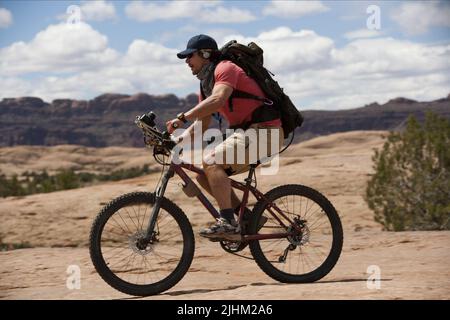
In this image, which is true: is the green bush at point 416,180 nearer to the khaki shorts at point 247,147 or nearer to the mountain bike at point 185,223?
Result: the mountain bike at point 185,223

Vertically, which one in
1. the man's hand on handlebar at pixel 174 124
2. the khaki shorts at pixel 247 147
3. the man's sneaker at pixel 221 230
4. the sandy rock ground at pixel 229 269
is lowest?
the sandy rock ground at pixel 229 269

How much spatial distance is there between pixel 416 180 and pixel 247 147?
11.8 metres

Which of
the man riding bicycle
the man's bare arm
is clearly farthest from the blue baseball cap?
the man's bare arm

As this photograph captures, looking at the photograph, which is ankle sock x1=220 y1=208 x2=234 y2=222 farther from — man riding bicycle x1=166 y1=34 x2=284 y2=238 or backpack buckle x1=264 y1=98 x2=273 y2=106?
backpack buckle x1=264 y1=98 x2=273 y2=106

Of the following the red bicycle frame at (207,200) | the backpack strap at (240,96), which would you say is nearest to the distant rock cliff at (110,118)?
the red bicycle frame at (207,200)

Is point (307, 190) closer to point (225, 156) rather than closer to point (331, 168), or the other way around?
point (225, 156)

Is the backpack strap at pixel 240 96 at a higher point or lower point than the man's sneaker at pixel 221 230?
higher

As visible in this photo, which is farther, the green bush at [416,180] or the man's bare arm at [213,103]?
the green bush at [416,180]

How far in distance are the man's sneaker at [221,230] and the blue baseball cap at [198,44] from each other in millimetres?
1449

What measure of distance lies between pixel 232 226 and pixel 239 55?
148 cm

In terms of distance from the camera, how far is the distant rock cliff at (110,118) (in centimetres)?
12744

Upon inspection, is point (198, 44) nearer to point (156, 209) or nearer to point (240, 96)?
point (240, 96)

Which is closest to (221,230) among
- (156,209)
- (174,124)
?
(156,209)

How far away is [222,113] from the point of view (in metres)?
5.63
